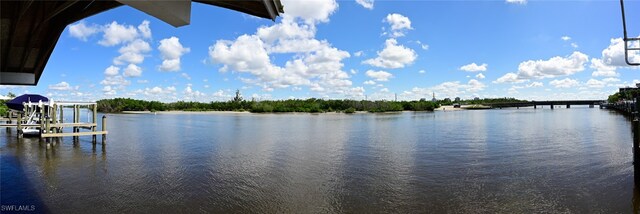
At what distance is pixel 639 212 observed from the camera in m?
7.55

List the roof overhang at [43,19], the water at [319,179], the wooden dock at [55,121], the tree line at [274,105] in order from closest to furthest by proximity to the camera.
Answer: the roof overhang at [43,19] < the water at [319,179] < the wooden dock at [55,121] < the tree line at [274,105]

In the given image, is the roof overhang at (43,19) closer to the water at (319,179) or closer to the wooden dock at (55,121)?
the water at (319,179)

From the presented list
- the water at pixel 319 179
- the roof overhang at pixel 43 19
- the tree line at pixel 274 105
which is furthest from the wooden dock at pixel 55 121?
the tree line at pixel 274 105

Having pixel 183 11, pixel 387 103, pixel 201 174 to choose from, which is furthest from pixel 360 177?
pixel 387 103

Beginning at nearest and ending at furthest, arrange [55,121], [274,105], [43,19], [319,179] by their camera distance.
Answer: [43,19] < [319,179] < [55,121] < [274,105]

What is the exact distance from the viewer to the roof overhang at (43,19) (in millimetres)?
5598

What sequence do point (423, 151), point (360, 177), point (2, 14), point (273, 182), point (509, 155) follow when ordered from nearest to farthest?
point (2, 14), point (273, 182), point (360, 177), point (509, 155), point (423, 151)

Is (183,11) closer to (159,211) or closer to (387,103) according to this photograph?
(159,211)

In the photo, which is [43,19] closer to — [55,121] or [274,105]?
[55,121]

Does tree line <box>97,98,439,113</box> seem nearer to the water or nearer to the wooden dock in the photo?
the wooden dock

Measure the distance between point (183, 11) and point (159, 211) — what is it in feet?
13.6

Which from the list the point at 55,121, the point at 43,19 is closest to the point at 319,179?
the point at 43,19

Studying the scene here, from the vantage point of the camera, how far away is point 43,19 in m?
8.61

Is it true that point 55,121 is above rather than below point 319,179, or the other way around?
above
